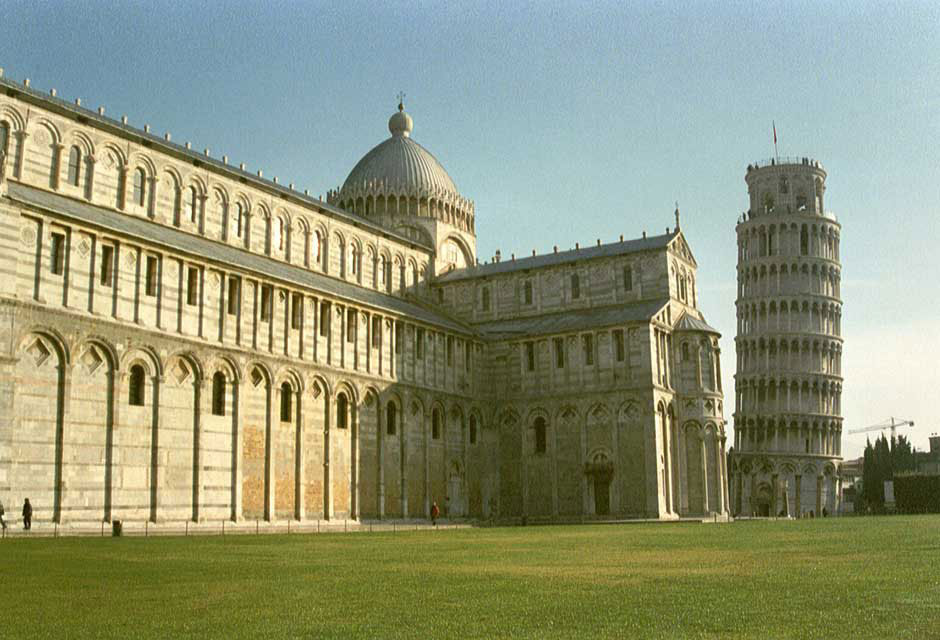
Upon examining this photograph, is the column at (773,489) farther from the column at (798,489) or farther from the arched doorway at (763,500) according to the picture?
the column at (798,489)

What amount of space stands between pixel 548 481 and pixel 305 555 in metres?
40.5

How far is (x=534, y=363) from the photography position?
2462 inches

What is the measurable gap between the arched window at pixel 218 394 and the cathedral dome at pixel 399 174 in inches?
1166

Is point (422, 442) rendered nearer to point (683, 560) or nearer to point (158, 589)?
point (683, 560)

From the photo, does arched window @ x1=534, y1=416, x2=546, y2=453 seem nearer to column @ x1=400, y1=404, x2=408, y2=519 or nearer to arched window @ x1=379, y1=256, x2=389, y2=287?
column @ x1=400, y1=404, x2=408, y2=519

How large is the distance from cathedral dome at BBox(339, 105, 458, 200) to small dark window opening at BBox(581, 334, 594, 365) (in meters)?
18.1

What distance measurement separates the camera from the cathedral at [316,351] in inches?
1489

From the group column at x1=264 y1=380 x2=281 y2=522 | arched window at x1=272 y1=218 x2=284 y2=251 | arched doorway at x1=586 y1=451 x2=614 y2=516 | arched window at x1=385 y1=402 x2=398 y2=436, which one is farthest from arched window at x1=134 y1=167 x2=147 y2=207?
arched doorway at x1=586 y1=451 x2=614 y2=516

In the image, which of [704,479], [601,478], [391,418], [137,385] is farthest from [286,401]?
[704,479]

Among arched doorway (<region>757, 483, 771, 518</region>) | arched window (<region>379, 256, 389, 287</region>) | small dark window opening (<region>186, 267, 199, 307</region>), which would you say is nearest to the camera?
small dark window opening (<region>186, 267, 199, 307</region>)

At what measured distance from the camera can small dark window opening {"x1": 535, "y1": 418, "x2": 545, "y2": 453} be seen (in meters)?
61.7

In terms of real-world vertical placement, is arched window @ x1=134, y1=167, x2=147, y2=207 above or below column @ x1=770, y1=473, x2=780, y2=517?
above

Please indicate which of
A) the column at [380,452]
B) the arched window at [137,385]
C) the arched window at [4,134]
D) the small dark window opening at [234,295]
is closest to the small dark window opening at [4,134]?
the arched window at [4,134]

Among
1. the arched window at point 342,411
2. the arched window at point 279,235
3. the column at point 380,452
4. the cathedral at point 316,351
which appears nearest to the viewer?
the cathedral at point 316,351
